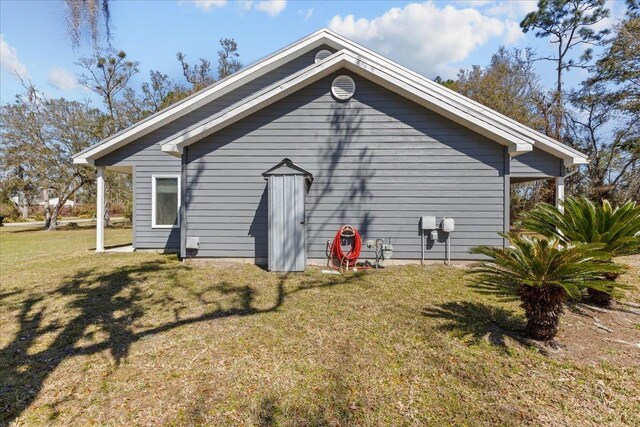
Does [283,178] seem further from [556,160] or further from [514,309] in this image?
[556,160]

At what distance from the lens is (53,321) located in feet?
13.5

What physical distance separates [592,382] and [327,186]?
16.6ft

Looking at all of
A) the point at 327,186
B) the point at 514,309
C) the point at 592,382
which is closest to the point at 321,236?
the point at 327,186

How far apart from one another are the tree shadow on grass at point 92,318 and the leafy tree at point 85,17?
3.09 metres

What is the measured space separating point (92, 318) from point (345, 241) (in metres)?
4.48

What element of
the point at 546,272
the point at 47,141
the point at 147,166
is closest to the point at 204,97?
the point at 147,166

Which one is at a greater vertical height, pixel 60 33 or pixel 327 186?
pixel 60 33

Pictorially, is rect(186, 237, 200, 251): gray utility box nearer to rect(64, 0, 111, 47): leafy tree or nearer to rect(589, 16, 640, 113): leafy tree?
rect(64, 0, 111, 47): leafy tree

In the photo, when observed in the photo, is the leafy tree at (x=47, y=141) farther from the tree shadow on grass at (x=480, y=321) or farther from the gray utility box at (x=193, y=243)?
the tree shadow on grass at (x=480, y=321)

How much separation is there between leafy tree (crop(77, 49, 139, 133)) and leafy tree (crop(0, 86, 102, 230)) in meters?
1.93

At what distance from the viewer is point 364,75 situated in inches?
259

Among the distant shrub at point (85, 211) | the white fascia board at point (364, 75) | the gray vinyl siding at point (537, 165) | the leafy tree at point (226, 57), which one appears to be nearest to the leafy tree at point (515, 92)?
the gray vinyl siding at point (537, 165)

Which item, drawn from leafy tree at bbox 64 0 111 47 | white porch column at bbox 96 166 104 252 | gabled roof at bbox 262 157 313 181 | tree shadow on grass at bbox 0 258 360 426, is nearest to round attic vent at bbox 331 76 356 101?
gabled roof at bbox 262 157 313 181

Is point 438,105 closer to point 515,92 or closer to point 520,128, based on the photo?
point 520,128
